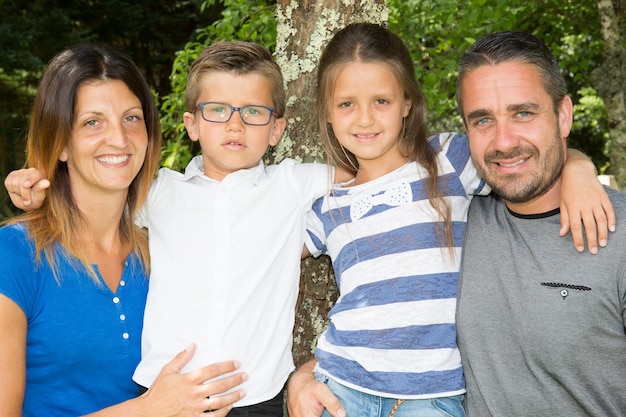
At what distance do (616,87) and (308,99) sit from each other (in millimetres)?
5225

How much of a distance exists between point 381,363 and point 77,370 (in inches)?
42.5

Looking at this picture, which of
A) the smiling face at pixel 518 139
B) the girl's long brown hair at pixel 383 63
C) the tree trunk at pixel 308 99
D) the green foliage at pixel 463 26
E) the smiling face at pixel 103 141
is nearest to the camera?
the smiling face at pixel 518 139

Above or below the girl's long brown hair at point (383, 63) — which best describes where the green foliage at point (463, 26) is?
above

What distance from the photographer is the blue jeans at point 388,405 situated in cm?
226

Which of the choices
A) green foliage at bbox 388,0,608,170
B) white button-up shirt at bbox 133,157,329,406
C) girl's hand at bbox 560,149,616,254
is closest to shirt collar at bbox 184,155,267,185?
white button-up shirt at bbox 133,157,329,406

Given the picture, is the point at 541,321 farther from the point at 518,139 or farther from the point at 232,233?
the point at 232,233

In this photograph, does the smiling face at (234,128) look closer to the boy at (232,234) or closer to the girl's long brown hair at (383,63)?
the boy at (232,234)

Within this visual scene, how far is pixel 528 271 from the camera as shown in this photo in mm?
2223

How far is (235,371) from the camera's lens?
2.41m

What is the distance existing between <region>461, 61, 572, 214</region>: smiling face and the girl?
0.16m

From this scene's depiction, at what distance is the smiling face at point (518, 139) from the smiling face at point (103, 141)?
1280 millimetres

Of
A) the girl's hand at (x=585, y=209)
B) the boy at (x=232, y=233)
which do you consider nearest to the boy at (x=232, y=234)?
the boy at (x=232, y=233)

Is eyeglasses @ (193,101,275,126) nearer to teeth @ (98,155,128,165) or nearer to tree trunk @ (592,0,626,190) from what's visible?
teeth @ (98,155,128,165)

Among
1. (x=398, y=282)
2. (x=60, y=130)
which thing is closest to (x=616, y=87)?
(x=398, y=282)
